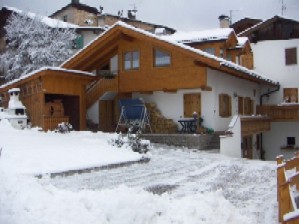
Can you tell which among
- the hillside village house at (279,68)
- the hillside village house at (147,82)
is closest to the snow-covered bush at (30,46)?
the hillside village house at (147,82)

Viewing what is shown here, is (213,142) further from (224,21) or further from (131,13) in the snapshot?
(131,13)

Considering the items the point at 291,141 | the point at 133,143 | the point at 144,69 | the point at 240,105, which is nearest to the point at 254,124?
the point at 240,105

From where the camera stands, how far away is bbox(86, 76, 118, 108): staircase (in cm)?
2245

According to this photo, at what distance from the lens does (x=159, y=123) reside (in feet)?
67.9

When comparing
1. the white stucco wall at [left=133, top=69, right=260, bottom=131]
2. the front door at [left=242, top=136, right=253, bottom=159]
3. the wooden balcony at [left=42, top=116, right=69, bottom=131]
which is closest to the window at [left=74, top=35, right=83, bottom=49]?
the white stucco wall at [left=133, top=69, right=260, bottom=131]

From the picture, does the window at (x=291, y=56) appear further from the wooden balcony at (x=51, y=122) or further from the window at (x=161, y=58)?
the wooden balcony at (x=51, y=122)

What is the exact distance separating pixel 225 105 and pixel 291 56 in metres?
9.75

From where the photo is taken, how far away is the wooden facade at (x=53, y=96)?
60.5 ft

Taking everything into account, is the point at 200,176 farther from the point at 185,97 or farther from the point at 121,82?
the point at 121,82

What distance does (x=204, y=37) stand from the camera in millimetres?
24016

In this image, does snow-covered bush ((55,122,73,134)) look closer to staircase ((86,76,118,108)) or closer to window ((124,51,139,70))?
staircase ((86,76,118,108))

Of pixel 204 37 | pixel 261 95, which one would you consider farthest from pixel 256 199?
pixel 261 95

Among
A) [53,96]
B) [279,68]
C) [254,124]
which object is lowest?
[254,124]

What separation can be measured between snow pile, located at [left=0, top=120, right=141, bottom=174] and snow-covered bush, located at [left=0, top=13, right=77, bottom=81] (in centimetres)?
1609
